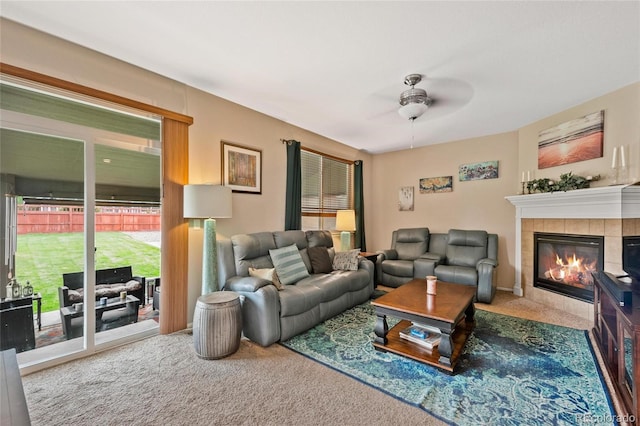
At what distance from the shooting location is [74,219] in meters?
2.33

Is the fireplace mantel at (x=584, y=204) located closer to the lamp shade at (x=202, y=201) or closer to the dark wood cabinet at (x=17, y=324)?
the lamp shade at (x=202, y=201)

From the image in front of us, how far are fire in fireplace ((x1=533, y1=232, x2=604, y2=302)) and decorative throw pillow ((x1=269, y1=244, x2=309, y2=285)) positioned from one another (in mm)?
3389

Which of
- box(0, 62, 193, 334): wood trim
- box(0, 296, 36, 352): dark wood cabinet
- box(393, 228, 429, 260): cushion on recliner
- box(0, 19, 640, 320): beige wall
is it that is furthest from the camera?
box(393, 228, 429, 260): cushion on recliner

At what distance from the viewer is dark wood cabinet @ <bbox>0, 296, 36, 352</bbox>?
81.1 inches

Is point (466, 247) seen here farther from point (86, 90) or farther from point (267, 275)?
point (86, 90)

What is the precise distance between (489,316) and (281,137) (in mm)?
3650

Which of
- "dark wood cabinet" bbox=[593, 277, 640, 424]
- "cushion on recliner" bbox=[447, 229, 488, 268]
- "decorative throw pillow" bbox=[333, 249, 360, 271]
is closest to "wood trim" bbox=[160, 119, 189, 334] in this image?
"decorative throw pillow" bbox=[333, 249, 360, 271]

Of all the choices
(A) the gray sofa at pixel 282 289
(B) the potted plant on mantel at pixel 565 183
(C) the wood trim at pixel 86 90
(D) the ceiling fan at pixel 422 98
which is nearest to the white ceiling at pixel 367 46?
(D) the ceiling fan at pixel 422 98

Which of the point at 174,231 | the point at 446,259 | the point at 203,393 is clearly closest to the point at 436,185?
the point at 446,259

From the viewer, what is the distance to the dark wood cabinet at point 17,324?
2.06 metres

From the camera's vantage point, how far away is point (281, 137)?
3938 millimetres

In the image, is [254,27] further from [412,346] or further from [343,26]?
[412,346]

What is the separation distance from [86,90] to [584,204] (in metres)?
5.42

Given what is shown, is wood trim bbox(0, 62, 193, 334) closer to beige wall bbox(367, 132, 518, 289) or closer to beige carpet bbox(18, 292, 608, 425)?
beige carpet bbox(18, 292, 608, 425)
